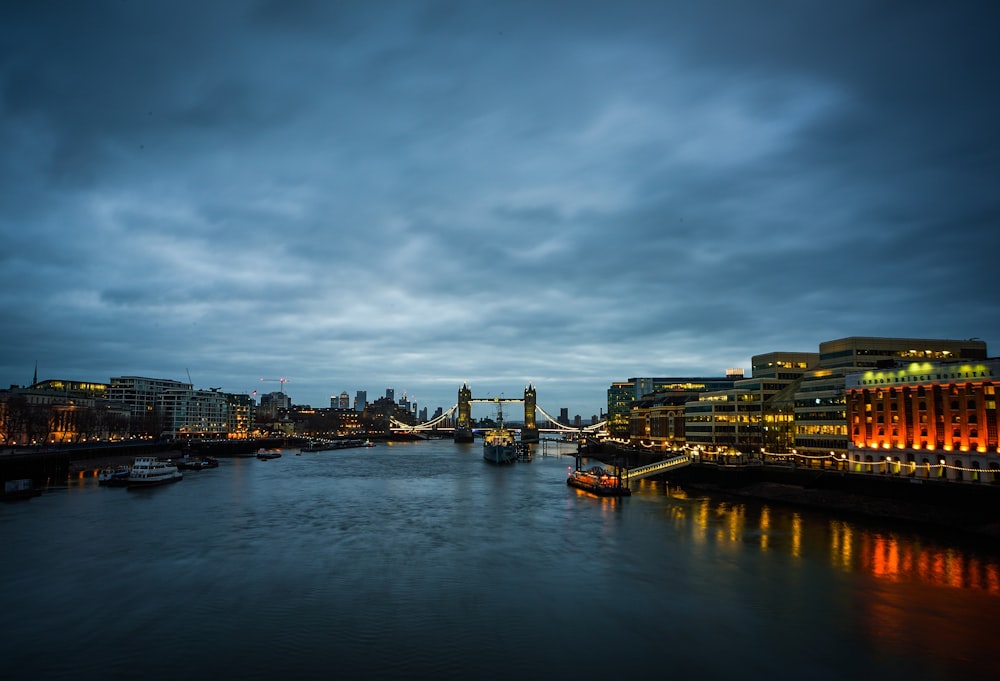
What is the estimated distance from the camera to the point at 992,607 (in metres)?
27.8

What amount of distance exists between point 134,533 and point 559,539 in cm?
2939

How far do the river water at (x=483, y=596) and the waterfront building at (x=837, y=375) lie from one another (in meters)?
30.1

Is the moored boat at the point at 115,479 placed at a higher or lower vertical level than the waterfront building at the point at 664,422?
lower

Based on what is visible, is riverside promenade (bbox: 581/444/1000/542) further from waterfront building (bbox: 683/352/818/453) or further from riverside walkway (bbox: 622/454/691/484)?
waterfront building (bbox: 683/352/818/453)

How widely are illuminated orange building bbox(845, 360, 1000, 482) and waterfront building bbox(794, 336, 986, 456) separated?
8335 millimetres

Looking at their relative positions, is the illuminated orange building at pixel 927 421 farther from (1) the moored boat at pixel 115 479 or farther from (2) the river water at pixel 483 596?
(1) the moored boat at pixel 115 479

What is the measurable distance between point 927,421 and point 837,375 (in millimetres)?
26081

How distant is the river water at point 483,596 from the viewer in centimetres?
2203

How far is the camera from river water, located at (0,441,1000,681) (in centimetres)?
2203

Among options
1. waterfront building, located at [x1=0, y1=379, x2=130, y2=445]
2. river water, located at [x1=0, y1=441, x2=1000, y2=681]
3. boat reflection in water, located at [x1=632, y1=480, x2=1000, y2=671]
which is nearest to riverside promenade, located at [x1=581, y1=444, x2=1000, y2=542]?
boat reflection in water, located at [x1=632, y1=480, x2=1000, y2=671]

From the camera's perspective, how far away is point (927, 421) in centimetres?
5838

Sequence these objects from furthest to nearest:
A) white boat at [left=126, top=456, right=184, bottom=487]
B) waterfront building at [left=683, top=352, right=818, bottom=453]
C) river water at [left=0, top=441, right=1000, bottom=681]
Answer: waterfront building at [left=683, top=352, right=818, bottom=453], white boat at [left=126, top=456, right=184, bottom=487], river water at [left=0, top=441, right=1000, bottom=681]

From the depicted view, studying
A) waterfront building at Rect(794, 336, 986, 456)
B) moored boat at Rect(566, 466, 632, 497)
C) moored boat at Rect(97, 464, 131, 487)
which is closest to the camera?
moored boat at Rect(566, 466, 632, 497)

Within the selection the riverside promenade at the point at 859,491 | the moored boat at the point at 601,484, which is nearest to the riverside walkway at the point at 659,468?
the riverside promenade at the point at 859,491
